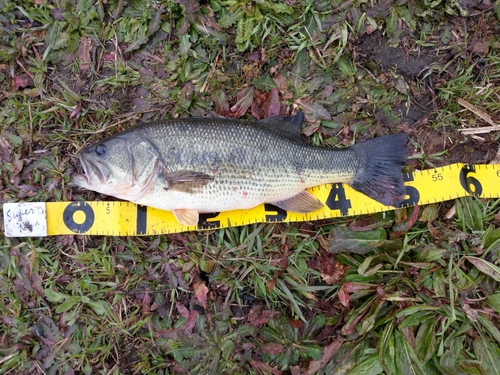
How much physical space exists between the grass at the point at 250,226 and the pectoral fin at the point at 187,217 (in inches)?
14.7

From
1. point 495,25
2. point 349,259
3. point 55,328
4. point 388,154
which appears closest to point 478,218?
point 388,154

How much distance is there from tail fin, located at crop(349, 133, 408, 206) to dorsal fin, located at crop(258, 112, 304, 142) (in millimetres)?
608

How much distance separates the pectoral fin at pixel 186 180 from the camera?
346 centimetres

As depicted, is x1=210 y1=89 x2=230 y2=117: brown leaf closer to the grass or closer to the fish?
the grass

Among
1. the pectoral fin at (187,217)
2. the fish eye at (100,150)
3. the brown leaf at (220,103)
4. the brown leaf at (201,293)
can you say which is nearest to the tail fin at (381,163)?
the brown leaf at (220,103)

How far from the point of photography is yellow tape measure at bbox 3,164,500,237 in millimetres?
3865

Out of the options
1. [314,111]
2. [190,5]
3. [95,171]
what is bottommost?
[95,171]

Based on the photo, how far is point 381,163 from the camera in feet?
12.4

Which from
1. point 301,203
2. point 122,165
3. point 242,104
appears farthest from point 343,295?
point 122,165

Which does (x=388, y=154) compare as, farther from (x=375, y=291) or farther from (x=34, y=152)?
(x=34, y=152)

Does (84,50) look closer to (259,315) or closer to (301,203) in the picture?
(301,203)

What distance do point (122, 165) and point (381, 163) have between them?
2.62 metres

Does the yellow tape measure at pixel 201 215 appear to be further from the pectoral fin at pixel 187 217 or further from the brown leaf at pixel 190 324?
the brown leaf at pixel 190 324

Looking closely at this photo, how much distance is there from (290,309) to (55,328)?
2539 millimetres
